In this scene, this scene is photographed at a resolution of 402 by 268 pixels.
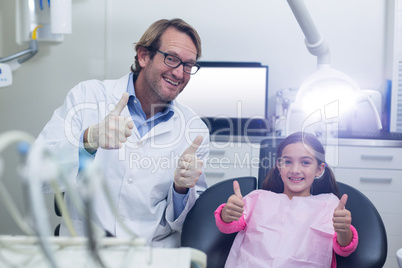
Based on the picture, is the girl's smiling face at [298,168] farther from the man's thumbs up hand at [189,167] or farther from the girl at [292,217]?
the man's thumbs up hand at [189,167]

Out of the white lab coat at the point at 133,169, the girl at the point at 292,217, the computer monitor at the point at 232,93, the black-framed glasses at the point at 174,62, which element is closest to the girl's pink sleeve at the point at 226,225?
the girl at the point at 292,217

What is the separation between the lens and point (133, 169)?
1.52 metres

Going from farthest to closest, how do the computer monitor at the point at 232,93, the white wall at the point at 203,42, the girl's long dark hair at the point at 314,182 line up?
the white wall at the point at 203,42
the computer monitor at the point at 232,93
the girl's long dark hair at the point at 314,182

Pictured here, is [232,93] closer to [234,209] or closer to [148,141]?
[148,141]

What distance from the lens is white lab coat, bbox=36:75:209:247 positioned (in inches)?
57.7

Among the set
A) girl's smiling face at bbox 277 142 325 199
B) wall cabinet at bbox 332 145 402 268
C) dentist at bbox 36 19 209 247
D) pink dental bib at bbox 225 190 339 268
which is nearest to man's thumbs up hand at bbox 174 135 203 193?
dentist at bbox 36 19 209 247

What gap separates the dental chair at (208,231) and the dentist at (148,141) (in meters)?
0.05

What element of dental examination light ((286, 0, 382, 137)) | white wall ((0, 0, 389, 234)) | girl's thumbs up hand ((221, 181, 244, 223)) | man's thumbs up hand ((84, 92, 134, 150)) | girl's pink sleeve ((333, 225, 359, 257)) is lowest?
girl's pink sleeve ((333, 225, 359, 257))

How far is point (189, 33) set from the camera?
1725 millimetres

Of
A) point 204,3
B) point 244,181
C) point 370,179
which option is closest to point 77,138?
point 244,181

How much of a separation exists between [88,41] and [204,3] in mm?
827

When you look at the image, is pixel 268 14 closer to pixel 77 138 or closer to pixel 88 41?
pixel 88 41

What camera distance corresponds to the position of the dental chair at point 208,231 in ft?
Result: 4.47

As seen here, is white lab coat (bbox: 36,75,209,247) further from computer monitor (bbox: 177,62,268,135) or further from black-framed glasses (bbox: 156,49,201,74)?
computer monitor (bbox: 177,62,268,135)
